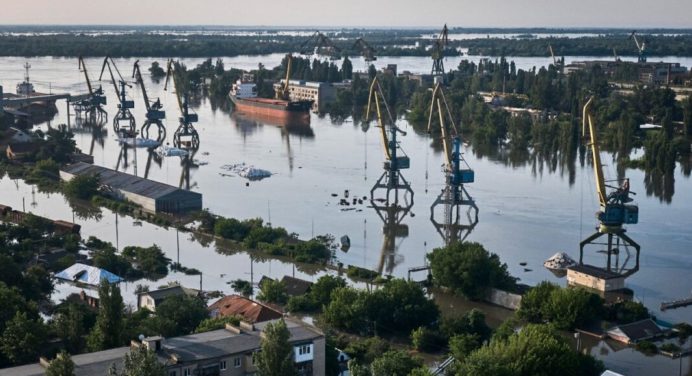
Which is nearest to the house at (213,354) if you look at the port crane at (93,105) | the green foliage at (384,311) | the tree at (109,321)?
the tree at (109,321)

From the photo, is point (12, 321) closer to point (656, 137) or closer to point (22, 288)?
point (22, 288)

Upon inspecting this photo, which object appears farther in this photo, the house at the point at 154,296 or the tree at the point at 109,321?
the house at the point at 154,296

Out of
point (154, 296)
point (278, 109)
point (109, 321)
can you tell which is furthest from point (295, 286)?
point (278, 109)

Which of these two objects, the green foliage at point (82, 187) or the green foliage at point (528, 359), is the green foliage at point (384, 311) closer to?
the green foliage at point (528, 359)

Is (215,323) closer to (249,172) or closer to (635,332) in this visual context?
(635,332)

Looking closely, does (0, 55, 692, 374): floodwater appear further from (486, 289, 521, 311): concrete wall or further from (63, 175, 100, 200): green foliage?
(486, 289, 521, 311): concrete wall

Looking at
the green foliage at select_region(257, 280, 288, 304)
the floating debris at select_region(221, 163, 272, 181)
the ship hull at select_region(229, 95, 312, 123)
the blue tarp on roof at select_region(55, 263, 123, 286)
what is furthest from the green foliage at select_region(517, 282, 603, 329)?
the ship hull at select_region(229, 95, 312, 123)

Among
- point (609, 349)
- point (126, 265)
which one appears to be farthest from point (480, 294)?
point (126, 265)
